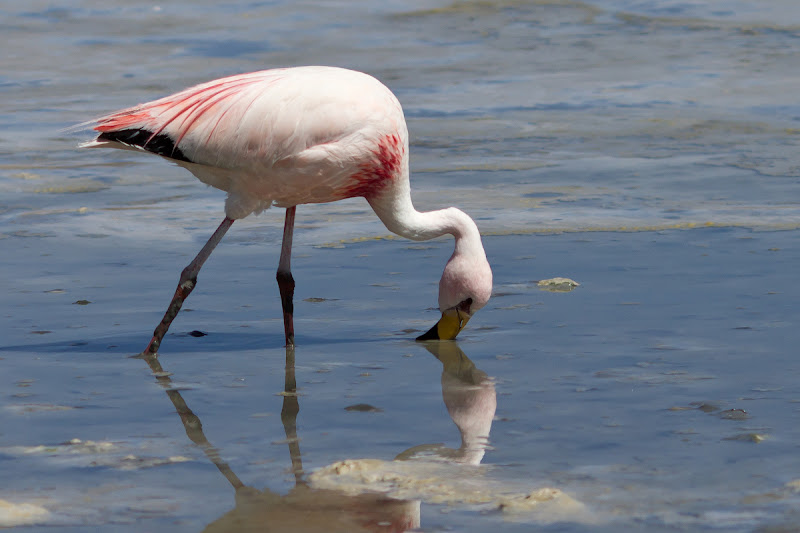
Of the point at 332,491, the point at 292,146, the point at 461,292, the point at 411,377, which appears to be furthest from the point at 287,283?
the point at 332,491

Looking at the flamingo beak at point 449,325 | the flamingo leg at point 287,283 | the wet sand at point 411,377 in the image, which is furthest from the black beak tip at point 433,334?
the flamingo leg at point 287,283

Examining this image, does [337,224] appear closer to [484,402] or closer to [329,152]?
[329,152]

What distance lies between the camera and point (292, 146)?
19.4ft

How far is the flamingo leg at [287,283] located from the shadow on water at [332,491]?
61cm

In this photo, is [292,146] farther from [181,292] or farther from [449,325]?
[449,325]

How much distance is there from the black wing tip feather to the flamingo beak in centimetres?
137

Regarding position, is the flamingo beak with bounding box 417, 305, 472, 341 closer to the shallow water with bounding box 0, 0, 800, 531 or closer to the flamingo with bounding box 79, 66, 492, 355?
the flamingo with bounding box 79, 66, 492, 355

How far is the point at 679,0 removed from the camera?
61.1ft

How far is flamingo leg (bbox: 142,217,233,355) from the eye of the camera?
595 centimetres

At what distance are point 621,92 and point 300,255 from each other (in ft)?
20.1

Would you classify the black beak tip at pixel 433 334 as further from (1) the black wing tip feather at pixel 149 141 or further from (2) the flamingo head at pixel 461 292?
(1) the black wing tip feather at pixel 149 141

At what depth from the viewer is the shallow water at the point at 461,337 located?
13.6 feet

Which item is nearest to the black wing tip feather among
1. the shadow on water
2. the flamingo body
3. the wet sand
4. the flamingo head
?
the flamingo body

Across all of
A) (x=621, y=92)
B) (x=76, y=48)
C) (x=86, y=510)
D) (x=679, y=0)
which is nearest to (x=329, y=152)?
(x=86, y=510)
